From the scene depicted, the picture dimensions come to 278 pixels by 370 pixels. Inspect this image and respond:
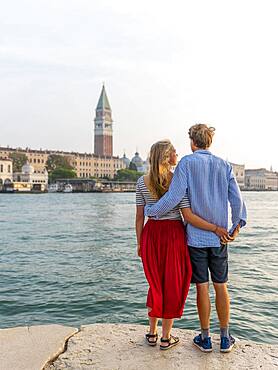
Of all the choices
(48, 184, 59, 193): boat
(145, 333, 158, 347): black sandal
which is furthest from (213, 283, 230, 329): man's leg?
(48, 184, 59, 193): boat

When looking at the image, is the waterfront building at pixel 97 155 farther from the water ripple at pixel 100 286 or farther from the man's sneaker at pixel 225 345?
the man's sneaker at pixel 225 345

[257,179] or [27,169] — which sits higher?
[27,169]

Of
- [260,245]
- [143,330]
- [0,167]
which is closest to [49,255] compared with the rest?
[260,245]

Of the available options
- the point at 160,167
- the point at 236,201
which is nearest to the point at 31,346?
the point at 160,167

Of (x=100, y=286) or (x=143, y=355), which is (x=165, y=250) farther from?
(x=100, y=286)

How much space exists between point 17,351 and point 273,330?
419 cm

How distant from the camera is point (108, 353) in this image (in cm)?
365

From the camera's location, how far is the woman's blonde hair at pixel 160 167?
372 centimetres

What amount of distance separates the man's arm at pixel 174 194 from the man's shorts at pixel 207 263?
1.27 ft

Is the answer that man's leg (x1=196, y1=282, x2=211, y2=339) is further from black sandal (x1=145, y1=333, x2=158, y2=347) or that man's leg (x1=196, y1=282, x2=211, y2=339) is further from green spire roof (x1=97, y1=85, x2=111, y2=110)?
green spire roof (x1=97, y1=85, x2=111, y2=110)

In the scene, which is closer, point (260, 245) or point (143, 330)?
point (143, 330)

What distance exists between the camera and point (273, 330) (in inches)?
261

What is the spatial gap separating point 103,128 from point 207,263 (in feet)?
569

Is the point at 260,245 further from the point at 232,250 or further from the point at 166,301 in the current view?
the point at 166,301
